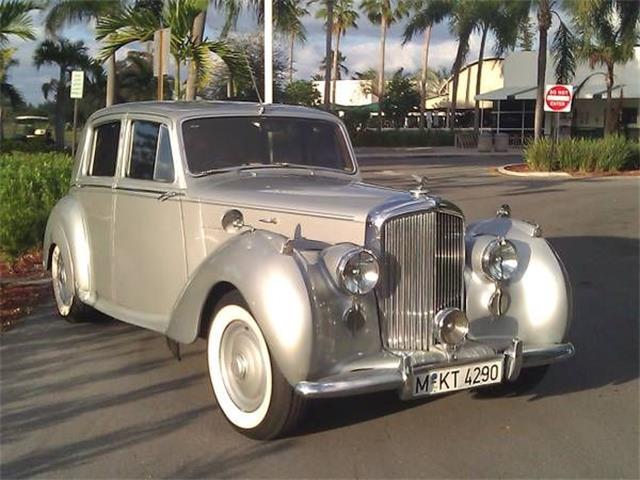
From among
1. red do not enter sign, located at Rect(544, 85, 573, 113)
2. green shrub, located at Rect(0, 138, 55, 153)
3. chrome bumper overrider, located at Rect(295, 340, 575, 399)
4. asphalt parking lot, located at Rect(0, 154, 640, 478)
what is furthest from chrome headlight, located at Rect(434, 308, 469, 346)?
red do not enter sign, located at Rect(544, 85, 573, 113)

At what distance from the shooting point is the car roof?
18.2 ft

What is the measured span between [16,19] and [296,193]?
558 inches

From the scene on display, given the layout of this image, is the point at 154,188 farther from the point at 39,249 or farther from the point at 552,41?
the point at 552,41

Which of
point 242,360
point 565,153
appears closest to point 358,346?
point 242,360

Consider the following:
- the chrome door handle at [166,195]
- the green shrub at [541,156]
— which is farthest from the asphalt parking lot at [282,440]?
the green shrub at [541,156]

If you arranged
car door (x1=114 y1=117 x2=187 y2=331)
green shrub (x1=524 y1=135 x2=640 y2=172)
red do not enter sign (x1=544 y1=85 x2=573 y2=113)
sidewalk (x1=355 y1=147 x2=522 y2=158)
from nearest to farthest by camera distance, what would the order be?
1. car door (x1=114 y1=117 x2=187 y2=331)
2. red do not enter sign (x1=544 y1=85 x2=573 y2=113)
3. green shrub (x1=524 y1=135 x2=640 y2=172)
4. sidewalk (x1=355 y1=147 x2=522 y2=158)

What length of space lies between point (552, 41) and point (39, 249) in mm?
25875

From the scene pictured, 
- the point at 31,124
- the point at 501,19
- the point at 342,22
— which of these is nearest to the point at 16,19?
the point at 501,19

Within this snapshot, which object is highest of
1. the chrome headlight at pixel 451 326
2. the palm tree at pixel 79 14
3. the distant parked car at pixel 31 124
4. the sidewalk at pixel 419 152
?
the palm tree at pixel 79 14

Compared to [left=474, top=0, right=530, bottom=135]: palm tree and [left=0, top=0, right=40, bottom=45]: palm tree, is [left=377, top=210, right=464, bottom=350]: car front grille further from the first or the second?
[left=474, top=0, right=530, bottom=135]: palm tree

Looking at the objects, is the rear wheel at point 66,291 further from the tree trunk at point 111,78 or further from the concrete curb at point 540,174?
the concrete curb at point 540,174

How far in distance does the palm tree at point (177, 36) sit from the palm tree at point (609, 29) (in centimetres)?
1712

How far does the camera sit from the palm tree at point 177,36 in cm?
1192

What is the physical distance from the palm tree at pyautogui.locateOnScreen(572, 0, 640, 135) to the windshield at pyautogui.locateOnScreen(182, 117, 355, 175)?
22.3 m
